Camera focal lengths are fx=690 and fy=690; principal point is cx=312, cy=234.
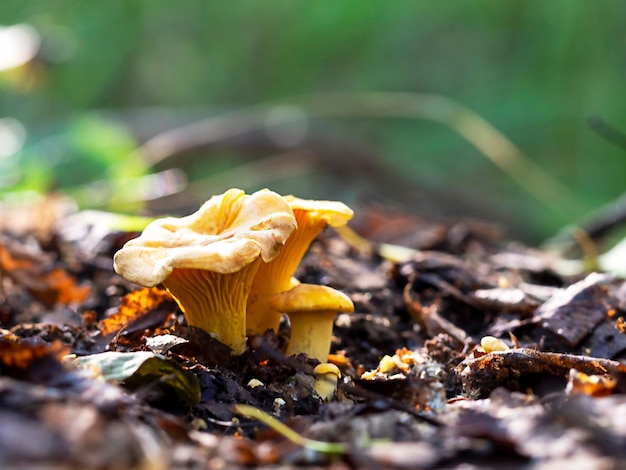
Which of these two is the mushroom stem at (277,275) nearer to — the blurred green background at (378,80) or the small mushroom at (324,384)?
the small mushroom at (324,384)

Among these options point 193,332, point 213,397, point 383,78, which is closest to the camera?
point 213,397

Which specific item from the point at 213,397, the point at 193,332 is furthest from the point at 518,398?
the point at 193,332

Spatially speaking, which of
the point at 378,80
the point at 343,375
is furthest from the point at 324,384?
the point at 378,80

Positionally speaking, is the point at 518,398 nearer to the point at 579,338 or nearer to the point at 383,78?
the point at 579,338

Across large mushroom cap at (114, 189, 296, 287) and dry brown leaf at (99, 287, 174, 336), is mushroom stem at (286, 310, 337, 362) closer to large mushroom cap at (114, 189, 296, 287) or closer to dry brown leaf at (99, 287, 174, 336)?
large mushroom cap at (114, 189, 296, 287)

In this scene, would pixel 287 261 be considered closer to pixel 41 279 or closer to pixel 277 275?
pixel 277 275

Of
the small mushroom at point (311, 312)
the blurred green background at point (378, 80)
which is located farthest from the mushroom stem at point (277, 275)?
the blurred green background at point (378, 80)
